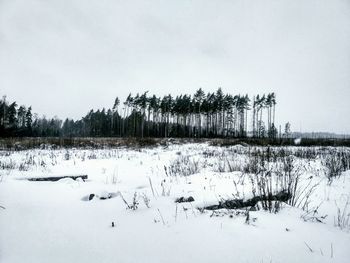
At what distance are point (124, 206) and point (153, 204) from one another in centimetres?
42

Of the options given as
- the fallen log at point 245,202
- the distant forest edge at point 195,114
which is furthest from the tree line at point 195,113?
the fallen log at point 245,202

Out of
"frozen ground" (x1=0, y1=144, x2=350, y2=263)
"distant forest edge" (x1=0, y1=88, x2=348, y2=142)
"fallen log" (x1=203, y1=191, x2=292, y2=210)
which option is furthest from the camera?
"distant forest edge" (x1=0, y1=88, x2=348, y2=142)

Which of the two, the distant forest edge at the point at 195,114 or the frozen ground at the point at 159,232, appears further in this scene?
the distant forest edge at the point at 195,114

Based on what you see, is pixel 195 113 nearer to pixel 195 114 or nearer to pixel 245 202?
pixel 195 114

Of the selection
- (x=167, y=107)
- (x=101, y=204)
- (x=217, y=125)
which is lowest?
(x=101, y=204)

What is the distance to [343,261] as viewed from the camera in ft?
5.09

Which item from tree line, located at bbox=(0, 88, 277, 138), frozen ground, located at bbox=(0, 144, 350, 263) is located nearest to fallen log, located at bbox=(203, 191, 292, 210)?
frozen ground, located at bbox=(0, 144, 350, 263)

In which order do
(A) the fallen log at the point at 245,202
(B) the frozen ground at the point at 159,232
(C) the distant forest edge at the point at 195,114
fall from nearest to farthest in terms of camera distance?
(B) the frozen ground at the point at 159,232
(A) the fallen log at the point at 245,202
(C) the distant forest edge at the point at 195,114

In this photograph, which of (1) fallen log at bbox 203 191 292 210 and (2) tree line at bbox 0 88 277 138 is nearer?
(1) fallen log at bbox 203 191 292 210

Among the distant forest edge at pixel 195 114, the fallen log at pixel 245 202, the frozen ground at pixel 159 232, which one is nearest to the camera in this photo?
the frozen ground at pixel 159 232

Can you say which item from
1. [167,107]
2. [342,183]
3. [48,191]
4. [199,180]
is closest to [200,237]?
[199,180]

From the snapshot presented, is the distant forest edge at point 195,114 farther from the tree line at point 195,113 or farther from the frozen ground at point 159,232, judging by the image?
the frozen ground at point 159,232

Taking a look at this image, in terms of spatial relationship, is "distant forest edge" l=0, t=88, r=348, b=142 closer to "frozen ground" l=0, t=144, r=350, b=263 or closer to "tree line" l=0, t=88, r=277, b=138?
"tree line" l=0, t=88, r=277, b=138

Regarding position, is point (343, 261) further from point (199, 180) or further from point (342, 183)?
point (342, 183)
